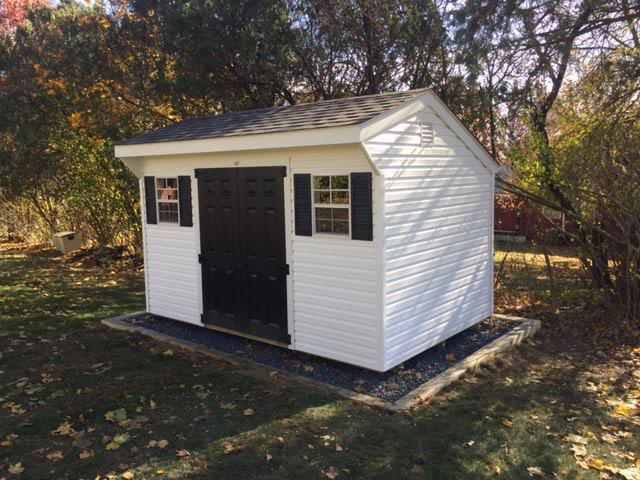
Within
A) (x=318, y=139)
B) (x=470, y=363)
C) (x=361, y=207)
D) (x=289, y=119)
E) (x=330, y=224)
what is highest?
(x=289, y=119)

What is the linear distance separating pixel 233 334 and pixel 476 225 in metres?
3.60

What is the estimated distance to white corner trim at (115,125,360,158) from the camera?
5582 millimetres

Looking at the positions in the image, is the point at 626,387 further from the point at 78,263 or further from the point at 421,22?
the point at 78,263

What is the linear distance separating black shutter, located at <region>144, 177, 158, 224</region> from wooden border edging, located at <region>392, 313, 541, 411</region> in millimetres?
4650

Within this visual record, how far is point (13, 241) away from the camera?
1966 centimetres

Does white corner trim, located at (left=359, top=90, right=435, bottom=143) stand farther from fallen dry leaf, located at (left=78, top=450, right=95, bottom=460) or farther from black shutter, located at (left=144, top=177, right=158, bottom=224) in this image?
black shutter, located at (left=144, top=177, right=158, bottom=224)

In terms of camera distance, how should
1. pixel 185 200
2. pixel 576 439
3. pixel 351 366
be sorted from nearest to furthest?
pixel 576 439
pixel 351 366
pixel 185 200

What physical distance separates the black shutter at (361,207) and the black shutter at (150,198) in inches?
140

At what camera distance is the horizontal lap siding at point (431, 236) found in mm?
5910

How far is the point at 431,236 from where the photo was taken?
657 cm

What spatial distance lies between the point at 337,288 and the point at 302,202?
1.07 m

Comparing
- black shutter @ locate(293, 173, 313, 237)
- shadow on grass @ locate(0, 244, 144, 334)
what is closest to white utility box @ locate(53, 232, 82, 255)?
shadow on grass @ locate(0, 244, 144, 334)

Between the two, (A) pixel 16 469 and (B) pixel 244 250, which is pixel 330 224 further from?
(A) pixel 16 469

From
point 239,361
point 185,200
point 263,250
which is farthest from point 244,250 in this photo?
point 239,361
